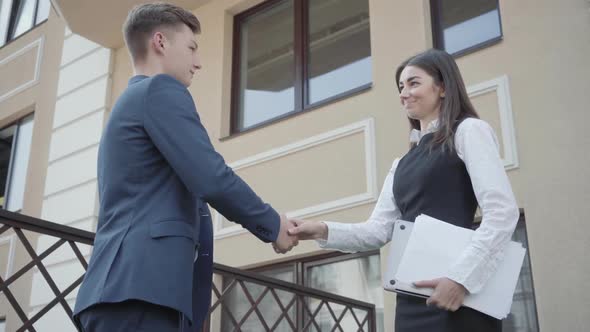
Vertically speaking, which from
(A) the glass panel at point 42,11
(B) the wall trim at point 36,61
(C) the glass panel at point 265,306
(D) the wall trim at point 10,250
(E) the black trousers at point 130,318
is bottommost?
(E) the black trousers at point 130,318

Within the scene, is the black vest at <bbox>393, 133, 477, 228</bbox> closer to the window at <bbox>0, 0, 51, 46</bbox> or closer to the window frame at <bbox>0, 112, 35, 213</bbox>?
the window frame at <bbox>0, 112, 35, 213</bbox>

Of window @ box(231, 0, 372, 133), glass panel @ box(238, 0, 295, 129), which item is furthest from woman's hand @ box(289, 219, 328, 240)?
glass panel @ box(238, 0, 295, 129)

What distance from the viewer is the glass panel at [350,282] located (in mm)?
4930

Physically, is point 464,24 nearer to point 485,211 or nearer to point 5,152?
point 485,211

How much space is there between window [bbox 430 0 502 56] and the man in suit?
11.5ft

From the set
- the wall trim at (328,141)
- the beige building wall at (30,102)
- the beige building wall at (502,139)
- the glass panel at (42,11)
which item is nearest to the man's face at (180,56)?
the beige building wall at (502,139)

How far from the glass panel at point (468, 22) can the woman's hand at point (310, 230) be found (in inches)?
119

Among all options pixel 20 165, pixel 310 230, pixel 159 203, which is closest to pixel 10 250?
pixel 20 165

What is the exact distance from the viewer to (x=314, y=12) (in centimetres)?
626

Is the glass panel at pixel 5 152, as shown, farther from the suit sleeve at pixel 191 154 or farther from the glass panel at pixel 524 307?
the suit sleeve at pixel 191 154

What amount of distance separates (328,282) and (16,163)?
5.09 m

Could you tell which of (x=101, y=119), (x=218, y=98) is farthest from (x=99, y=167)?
(x=101, y=119)

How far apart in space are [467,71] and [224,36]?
2747mm

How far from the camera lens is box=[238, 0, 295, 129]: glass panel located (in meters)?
6.14
